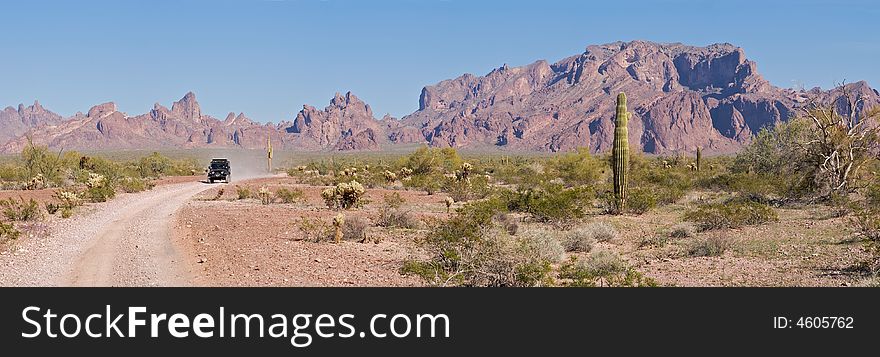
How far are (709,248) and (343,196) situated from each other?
539 inches

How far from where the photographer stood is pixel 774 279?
11.4 metres

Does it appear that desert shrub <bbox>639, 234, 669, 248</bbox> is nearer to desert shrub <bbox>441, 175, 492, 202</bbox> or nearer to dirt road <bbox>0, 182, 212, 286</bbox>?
dirt road <bbox>0, 182, 212, 286</bbox>

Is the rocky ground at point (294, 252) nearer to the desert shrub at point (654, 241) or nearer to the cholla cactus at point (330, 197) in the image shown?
the desert shrub at point (654, 241)

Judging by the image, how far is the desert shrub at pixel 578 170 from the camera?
141 feet

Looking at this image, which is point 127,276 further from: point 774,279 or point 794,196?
point 794,196

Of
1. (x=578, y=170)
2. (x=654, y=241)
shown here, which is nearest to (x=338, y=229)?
(x=654, y=241)

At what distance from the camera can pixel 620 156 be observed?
24.7m

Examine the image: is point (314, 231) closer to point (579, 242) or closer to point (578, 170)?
point (579, 242)

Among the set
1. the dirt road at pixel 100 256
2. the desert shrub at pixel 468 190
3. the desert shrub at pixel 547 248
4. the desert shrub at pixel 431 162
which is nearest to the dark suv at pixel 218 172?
the desert shrub at pixel 431 162

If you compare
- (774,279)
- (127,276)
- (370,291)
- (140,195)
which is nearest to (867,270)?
(774,279)

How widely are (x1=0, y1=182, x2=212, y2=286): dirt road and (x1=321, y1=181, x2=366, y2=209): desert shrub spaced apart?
5772 mm

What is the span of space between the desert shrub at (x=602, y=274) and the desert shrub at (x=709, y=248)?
232 centimetres

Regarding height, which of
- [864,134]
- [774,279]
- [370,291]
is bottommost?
[774,279]

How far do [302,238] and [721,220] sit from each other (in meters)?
11.0
